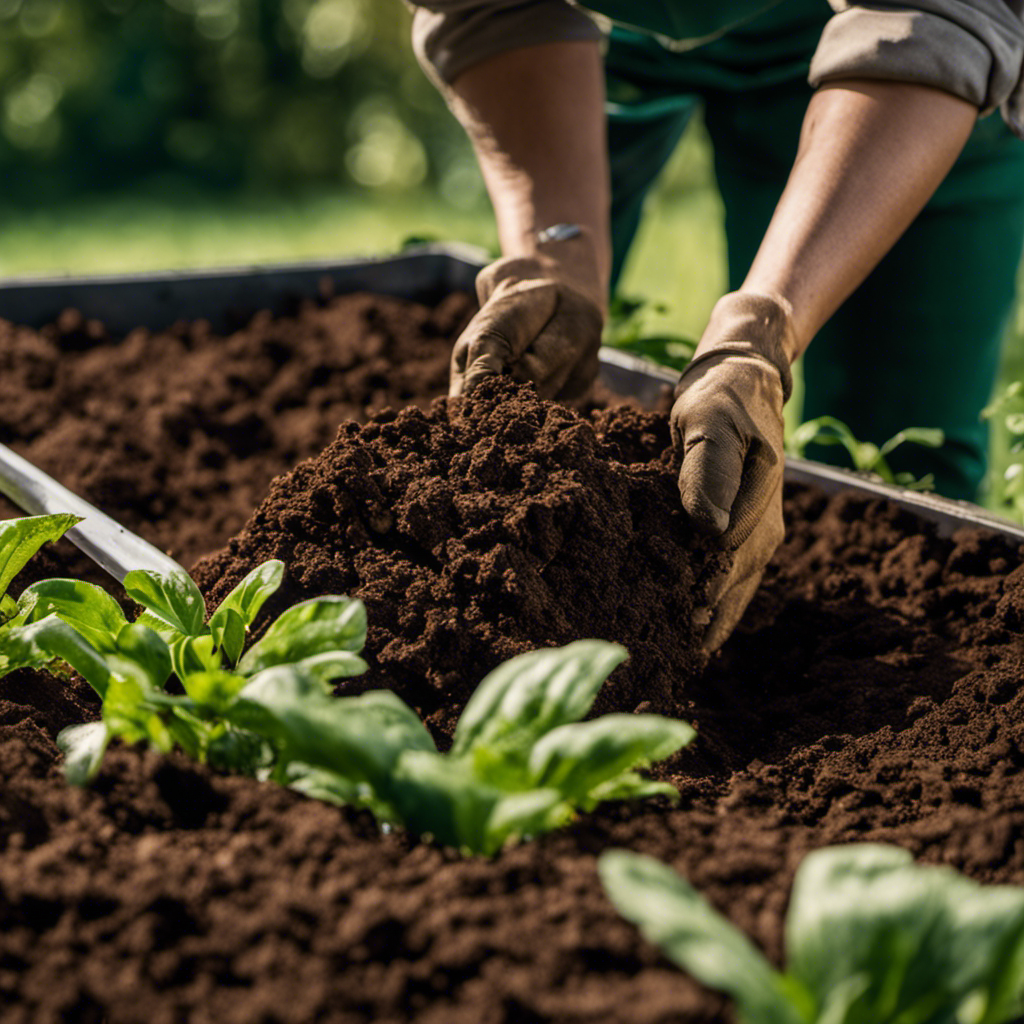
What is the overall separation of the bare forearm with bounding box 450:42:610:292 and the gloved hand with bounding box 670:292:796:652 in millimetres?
569

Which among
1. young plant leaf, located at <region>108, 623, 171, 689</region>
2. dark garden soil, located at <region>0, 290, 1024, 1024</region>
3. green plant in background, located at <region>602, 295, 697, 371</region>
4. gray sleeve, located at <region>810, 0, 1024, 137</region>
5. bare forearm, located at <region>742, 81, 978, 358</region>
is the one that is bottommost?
dark garden soil, located at <region>0, 290, 1024, 1024</region>

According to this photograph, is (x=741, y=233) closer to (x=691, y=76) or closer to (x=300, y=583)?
(x=691, y=76)

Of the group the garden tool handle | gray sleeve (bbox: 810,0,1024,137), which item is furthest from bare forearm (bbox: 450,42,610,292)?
the garden tool handle

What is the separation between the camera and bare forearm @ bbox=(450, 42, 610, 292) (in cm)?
219

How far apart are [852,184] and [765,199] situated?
115 cm

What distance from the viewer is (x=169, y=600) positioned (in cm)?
122

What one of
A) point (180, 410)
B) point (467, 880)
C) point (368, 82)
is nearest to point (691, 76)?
point (180, 410)

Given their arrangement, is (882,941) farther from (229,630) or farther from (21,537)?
(21,537)

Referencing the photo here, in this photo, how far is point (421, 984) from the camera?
2.56 feet

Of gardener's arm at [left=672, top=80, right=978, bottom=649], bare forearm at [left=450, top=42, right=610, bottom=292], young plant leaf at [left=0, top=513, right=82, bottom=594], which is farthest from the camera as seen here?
bare forearm at [left=450, top=42, right=610, bottom=292]

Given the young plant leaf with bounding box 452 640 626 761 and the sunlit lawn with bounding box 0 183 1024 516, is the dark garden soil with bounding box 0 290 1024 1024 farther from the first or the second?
the sunlit lawn with bounding box 0 183 1024 516

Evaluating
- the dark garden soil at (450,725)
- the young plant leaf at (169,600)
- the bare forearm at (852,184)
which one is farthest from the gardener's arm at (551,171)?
the young plant leaf at (169,600)

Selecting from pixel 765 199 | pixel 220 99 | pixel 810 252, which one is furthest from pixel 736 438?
pixel 220 99

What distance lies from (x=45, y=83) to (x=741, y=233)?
6.05 metres
